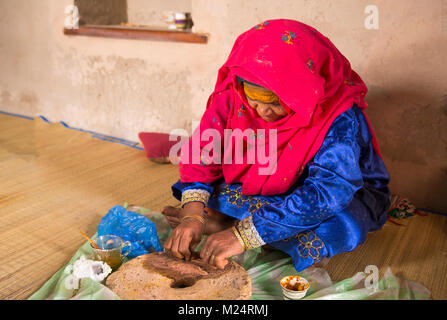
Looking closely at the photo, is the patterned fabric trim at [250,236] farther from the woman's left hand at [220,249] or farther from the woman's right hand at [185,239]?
the woman's right hand at [185,239]

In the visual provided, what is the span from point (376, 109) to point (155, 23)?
2.06m

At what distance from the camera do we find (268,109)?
1416mm

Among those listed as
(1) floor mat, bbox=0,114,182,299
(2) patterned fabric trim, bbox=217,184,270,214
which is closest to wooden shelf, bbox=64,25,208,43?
(1) floor mat, bbox=0,114,182,299

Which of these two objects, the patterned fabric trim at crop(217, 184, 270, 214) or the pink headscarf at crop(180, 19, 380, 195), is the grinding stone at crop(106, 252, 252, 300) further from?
the pink headscarf at crop(180, 19, 380, 195)

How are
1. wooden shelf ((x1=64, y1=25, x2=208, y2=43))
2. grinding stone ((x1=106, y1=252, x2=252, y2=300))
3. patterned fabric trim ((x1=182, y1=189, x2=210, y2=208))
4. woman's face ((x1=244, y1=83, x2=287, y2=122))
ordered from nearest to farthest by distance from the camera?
grinding stone ((x1=106, y1=252, x2=252, y2=300))
woman's face ((x1=244, y1=83, x2=287, y2=122))
patterned fabric trim ((x1=182, y1=189, x2=210, y2=208))
wooden shelf ((x1=64, y1=25, x2=208, y2=43))

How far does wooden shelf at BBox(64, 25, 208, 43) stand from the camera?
257 cm

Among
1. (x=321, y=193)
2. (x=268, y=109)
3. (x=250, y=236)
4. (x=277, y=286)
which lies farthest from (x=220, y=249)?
(x=268, y=109)

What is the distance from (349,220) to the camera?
4.84 feet

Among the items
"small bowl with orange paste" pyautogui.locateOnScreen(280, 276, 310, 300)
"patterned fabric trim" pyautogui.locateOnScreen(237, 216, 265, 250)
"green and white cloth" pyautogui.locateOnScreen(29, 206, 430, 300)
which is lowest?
"green and white cloth" pyautogui.locateOnScreen(29, 206, 430, 300)

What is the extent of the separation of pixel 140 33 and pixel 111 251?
5.89 feet

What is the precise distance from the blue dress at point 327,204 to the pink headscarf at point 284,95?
1.9 inches

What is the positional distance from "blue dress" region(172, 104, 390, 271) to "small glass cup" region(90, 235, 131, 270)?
365 mm
